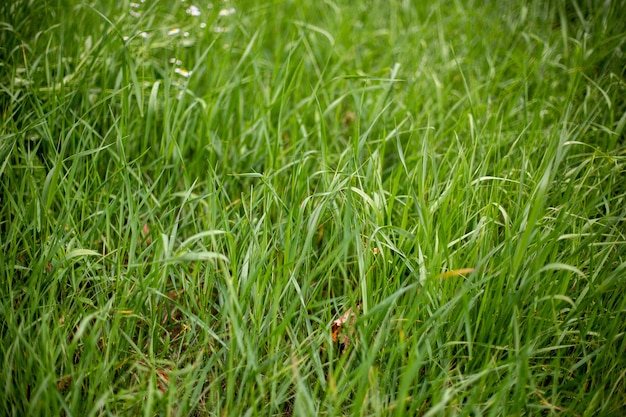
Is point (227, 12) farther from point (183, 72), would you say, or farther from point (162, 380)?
point (162, 380)

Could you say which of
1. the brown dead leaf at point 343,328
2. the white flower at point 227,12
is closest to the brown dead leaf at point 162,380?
the brown dead leaf at point 343,328

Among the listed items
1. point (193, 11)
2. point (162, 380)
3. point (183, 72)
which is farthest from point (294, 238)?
point (193, 11)

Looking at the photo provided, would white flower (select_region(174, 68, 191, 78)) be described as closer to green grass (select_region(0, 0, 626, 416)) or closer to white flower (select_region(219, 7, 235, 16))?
green grass (select_region(0, 0, 626, 416))

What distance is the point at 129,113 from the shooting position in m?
2.19

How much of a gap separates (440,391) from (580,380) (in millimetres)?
470

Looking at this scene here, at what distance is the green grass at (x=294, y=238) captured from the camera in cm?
142

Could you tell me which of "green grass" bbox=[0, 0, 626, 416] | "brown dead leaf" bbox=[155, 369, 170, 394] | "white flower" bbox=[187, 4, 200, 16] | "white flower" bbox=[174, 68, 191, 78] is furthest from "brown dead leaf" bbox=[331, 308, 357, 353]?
"white flower" bbox=[187, 4, 200, 16]

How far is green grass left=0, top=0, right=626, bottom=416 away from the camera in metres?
1.42

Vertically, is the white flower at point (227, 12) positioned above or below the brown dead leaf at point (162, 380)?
above

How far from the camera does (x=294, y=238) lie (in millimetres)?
1633

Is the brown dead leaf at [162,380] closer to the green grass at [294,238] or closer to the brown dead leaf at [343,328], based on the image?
the green grass at [294,238]

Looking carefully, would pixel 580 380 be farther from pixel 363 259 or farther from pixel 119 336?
pixel 119 336

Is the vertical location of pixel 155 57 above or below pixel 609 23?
below

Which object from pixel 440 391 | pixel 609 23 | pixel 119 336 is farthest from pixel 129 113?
pixel 609 23
